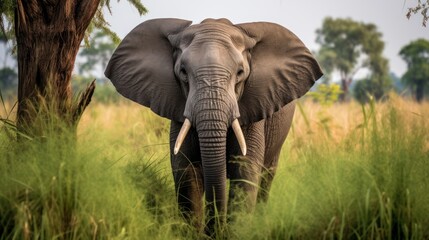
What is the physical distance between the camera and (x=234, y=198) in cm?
579

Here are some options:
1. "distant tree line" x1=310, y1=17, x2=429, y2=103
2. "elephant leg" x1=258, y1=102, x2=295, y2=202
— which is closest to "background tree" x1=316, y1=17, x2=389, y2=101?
"distant tree line" x1=310, y1=17, x2=429, y2=103

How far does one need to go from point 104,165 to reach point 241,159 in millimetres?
1398

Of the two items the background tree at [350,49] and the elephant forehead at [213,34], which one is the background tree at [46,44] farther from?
the background tree at [350,49]

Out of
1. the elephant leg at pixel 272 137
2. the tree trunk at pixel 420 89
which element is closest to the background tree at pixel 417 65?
A: the tree trunk at pixel 420 89

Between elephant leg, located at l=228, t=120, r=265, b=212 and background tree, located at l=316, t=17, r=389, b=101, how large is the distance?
47498 mm

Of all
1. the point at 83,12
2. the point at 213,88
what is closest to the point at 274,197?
the point at 213,88

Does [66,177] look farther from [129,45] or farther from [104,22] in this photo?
[104,22]

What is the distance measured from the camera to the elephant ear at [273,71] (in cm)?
609

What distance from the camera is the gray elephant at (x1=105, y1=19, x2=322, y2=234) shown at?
555 cm

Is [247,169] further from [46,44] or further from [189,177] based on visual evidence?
[46,44]

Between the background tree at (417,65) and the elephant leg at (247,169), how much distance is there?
44942 mm

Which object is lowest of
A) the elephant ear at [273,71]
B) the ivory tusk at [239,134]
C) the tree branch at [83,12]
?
the ivory tusk at [239,134]

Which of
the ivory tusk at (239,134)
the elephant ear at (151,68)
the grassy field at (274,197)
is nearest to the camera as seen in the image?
the grassy field at (274,197)

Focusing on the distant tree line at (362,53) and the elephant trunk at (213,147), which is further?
the distant tree line at (362,53)
